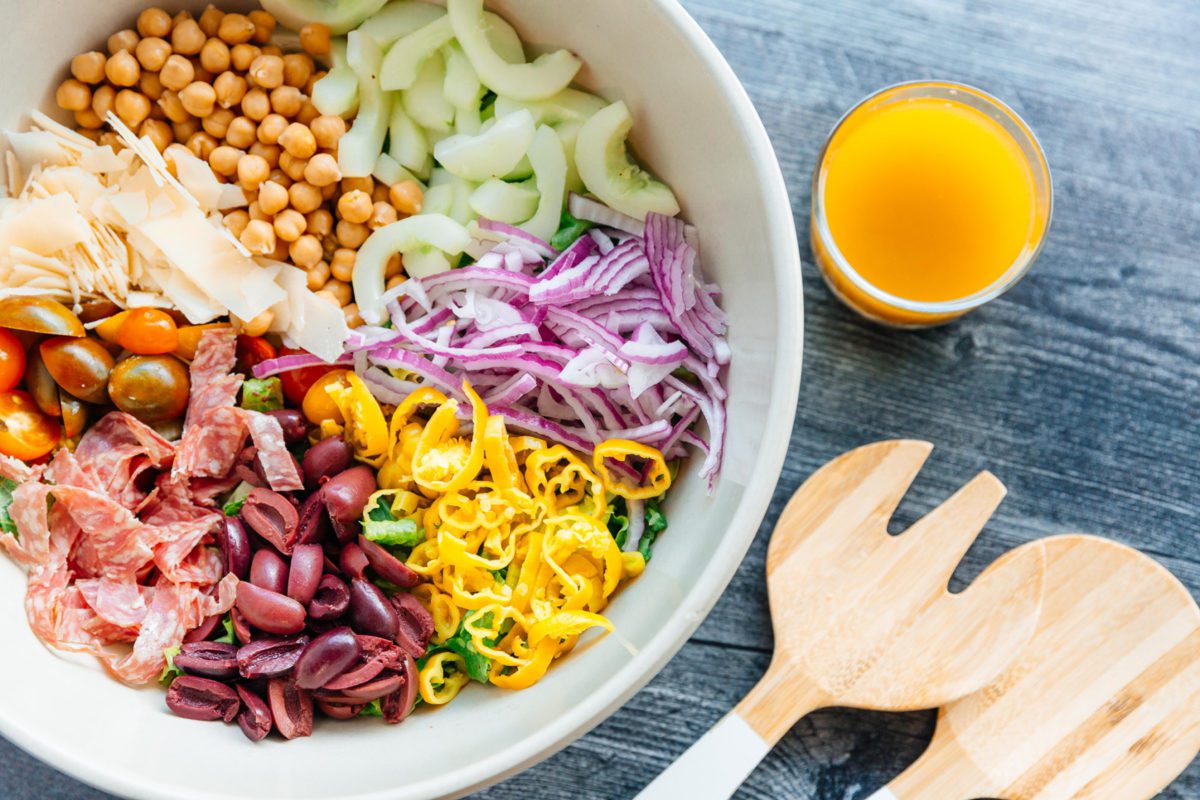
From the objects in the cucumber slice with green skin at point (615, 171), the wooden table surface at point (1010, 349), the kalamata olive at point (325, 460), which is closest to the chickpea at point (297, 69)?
the cucumber slice with green skin at point (615, 171)

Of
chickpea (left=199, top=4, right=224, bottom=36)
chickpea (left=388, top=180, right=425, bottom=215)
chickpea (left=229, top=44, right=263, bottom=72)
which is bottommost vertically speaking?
chickpea (left=388, top=180, right=425, bottom=215)

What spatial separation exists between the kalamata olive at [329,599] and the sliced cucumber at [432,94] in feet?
2.33

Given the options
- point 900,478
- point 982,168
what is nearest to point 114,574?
point 900,478

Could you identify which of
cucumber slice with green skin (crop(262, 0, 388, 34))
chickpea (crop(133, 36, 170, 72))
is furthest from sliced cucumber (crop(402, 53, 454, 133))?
chickpea (crop(133, 36, 170, 72))

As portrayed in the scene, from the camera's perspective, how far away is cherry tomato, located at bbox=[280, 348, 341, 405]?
1.53 m

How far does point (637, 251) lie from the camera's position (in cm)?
145

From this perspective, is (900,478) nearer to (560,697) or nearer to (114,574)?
(560,697)

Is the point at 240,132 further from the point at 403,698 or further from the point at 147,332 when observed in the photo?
the point at 403,698

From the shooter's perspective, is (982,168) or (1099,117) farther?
(1099,117)

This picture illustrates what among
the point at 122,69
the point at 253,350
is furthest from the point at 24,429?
the point at 122,69

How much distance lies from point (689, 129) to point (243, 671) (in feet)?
3.16

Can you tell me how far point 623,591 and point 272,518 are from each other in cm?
52

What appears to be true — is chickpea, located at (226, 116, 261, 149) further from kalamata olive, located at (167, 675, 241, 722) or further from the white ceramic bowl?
kalamata olive, located at (167, 675, 241, 722)

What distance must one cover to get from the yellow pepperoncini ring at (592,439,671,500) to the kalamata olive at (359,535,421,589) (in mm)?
309
